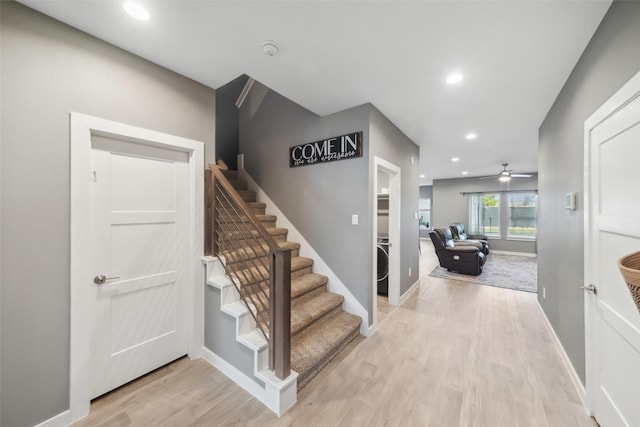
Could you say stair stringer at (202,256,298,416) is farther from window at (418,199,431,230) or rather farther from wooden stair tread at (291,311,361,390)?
window at (418,199,431,230)

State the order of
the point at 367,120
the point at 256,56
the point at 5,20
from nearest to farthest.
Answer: the point at 5,20, the point at 256,56, the point at 367,120

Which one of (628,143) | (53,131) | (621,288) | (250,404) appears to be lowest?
(250,404)

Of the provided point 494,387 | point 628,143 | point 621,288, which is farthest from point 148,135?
point 494,387

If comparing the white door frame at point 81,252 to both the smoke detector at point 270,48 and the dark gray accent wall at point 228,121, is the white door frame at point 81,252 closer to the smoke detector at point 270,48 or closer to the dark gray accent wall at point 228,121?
the smoke detector at point 270,48

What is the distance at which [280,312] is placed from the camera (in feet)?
5.51

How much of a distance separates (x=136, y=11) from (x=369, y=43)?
1532 millimetres

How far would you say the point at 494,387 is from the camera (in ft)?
6.29

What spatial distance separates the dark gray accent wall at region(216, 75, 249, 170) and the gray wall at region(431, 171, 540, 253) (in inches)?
308

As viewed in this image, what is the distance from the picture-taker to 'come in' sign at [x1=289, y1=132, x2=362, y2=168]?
8.93 feet

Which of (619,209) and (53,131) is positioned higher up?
(53,131)

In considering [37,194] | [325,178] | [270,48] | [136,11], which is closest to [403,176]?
[325,178]

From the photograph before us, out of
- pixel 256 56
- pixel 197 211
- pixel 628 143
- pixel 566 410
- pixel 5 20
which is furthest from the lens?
pixel 197 211

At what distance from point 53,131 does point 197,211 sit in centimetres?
105

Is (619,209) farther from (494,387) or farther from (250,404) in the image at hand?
(250,404)
